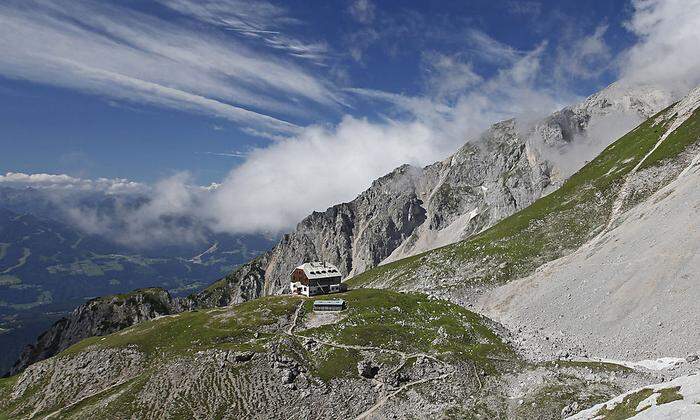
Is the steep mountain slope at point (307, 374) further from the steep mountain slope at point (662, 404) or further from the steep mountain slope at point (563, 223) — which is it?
the steep mountain slope at point (563, 223)

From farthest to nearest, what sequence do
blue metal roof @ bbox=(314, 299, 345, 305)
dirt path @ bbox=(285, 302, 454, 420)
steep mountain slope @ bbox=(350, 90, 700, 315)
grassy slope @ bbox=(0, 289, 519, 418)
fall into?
steep mountain slope @ bbox=(350, 90, 700, 315) → blue metal roof @ bbox=(314, 299, 345, 305) → grassy slope @ bbox=(0, 289, 519, 418) → dirt path @ bbox=(285, 302, 454, 420)

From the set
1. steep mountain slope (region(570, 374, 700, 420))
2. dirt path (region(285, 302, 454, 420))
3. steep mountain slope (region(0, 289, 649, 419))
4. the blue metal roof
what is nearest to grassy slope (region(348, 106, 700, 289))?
the blue metal roof

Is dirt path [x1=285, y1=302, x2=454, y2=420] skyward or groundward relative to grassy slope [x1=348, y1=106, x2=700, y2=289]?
groundward

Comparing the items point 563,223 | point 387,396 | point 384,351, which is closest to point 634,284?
point 384,351

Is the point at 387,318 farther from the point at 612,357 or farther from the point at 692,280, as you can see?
the point at 692,280

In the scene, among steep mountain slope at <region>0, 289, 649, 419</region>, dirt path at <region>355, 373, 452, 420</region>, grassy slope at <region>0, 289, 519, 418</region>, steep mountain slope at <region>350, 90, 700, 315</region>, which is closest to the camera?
dirt path at <region>355, 373, 452, 420</region>

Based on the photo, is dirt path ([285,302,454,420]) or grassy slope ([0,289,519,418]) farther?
grassy slope ([0,289,519,418])

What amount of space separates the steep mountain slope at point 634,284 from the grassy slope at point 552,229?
5.71 m

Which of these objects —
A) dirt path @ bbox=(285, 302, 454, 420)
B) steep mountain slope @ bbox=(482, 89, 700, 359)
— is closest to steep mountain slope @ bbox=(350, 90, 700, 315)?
steep mountain slope @ bbox=(482, 89, 700, 359)

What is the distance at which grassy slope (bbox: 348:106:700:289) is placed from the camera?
12113 centimetres

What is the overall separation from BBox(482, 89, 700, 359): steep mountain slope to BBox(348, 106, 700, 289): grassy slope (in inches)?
225

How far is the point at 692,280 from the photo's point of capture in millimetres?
76812

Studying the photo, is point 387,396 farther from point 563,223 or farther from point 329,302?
point 563,223

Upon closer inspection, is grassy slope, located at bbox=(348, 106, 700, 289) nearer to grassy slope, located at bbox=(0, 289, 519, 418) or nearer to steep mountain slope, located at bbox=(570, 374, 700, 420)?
Answer: grassy slope, located at bbox=(0, 289, 519, 418)
